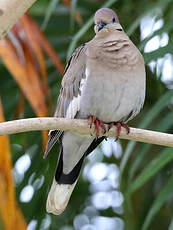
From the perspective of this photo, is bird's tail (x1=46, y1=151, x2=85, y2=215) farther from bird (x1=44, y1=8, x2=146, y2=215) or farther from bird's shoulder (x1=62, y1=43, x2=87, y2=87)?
bird's shoulder (x1=62, y1=43, x2=87, y2=87)

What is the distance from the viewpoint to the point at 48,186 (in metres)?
2.98

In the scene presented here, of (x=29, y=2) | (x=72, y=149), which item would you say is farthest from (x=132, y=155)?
(x=29, y=2)

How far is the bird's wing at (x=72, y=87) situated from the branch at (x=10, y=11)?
0.63 metres

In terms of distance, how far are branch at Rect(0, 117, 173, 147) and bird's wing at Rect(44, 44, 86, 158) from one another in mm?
350

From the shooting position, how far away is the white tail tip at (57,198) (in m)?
2.51

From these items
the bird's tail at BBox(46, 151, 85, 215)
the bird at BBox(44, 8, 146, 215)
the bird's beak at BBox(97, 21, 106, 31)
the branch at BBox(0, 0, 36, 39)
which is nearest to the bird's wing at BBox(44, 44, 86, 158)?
the bird at BBox(44, 8, 146, 215)

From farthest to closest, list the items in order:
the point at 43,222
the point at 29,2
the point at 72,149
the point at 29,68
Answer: the point at 43,222, the point at 72,149, the point at 29,68, the point at 29,2

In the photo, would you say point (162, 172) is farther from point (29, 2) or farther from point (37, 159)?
point (29, 2)

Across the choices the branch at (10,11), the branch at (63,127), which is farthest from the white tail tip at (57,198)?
the branch at (10,11)

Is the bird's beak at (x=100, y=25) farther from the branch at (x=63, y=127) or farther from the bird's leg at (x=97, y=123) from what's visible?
the branch at (x=63, y=127)

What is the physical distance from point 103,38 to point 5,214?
0.84 meters

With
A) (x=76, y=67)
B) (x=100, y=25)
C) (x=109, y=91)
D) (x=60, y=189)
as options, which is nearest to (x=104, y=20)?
(x=100, y=25)

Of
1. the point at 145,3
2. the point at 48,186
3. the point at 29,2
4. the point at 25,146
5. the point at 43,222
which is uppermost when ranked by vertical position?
the point at 29,2

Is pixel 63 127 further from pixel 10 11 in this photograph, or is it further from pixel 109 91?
pixel 109 91
